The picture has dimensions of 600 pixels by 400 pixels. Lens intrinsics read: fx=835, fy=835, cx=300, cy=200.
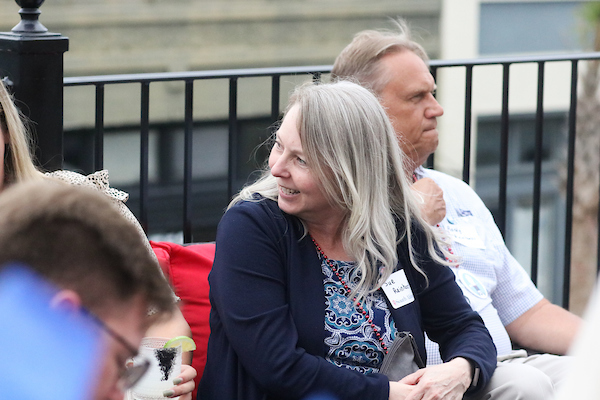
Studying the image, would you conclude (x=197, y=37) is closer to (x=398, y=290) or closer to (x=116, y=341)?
(x=398, y=290)

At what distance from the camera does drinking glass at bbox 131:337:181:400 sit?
80.8 inches

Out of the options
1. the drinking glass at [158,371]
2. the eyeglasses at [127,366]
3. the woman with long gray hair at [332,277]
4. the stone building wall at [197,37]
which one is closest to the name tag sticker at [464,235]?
the woman with long gray hair at [332,277]

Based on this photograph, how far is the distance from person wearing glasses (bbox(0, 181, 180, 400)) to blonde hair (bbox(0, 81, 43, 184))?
1.37 meters

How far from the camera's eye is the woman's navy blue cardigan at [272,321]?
7.09 ft

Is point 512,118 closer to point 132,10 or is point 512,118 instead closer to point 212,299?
point 132,10

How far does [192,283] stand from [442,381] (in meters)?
0.84

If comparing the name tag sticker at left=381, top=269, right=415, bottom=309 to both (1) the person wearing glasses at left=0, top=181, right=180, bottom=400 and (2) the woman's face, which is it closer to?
(2) the woman's face

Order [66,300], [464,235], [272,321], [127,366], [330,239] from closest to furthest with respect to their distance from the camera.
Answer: [66,300]
[127,366]
[272,321]
[330,239]
[464,235]

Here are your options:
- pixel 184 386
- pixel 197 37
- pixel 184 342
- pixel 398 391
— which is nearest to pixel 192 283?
pixel 184 342

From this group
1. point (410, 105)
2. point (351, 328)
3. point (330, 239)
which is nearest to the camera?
point (351, 328)

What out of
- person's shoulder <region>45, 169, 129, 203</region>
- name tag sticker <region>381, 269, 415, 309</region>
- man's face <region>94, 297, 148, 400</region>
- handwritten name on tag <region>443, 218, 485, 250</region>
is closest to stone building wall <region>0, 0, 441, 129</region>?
handwritten name on tag <region>443, 218, 485, 250</region>

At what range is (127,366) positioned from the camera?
1116mm

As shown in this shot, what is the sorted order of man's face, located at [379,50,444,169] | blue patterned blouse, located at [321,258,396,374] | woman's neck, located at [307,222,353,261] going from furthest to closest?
man's face, located at [379,50,444,169]
woman's neck, located at [307,222,353,261]
blue patterned blouse, located at [321,258,396,374]

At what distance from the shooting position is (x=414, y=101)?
10.2 ft
